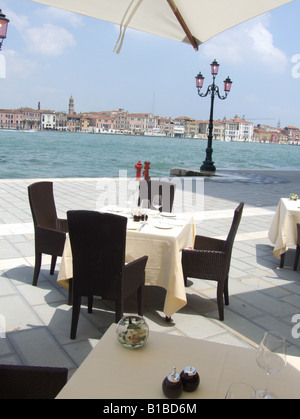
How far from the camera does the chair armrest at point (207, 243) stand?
379 cm

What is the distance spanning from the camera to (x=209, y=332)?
298cm

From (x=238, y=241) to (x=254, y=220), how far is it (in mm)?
1549

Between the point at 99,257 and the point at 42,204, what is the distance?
52.7 inches

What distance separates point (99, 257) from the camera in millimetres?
2691

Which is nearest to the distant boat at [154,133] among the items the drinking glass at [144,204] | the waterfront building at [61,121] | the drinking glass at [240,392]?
the waterfront building at [61,121]

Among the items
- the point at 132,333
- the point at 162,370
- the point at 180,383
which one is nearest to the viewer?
the point at 180,383

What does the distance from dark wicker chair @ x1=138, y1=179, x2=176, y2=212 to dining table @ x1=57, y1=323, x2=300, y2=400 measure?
310 centimetres

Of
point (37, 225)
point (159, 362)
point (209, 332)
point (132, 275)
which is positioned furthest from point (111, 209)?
point (159, 362)

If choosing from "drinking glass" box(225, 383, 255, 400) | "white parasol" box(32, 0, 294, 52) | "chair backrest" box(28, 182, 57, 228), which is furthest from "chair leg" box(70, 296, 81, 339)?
"white parasol" box(32, 0, 294, 52)

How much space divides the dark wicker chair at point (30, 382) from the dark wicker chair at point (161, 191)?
131 inches

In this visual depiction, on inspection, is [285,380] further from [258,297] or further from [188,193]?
[188,193]

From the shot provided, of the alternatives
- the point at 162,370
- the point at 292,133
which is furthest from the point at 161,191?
the point at 292,133

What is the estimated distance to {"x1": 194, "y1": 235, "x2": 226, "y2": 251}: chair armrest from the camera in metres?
3.79

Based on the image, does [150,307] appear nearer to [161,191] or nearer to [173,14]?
[161,191]
